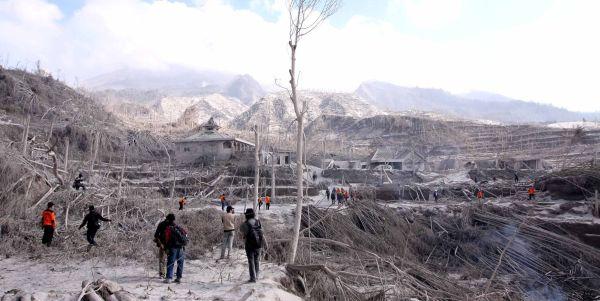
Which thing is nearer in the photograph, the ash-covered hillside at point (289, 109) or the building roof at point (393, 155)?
the building roof at point (393, 155)

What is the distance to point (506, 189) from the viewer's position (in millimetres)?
27250

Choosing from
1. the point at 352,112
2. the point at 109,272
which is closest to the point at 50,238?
the point at 109,272

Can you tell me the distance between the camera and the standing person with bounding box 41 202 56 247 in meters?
9.68

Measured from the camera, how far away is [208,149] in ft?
129

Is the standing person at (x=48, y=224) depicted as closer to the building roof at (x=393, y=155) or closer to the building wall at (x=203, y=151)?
the building wall at (x=203, y=151)

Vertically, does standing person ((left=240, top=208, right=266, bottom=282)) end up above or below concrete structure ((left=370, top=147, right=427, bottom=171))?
below

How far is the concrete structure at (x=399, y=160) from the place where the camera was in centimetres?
5016

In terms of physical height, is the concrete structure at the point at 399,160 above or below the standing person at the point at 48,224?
above

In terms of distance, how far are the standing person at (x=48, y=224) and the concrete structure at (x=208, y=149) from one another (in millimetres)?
27753

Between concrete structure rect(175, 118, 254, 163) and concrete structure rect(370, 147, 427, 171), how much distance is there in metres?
17.5

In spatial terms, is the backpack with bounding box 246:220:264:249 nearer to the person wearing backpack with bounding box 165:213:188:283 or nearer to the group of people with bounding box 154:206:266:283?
the group of people with bounding box 154:206:266:283

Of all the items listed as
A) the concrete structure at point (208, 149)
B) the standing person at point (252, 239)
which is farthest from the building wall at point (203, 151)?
the standing person at point (252, 239)

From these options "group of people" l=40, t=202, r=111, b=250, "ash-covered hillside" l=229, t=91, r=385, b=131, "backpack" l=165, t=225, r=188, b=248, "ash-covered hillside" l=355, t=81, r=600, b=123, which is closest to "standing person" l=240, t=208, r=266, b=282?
"backpack" l=165, t=225, r=188, b=248

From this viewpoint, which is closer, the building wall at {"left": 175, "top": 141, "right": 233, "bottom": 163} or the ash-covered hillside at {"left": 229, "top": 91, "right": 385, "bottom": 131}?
the building wall at {"left": 175, "top": 141, "right": 233, "bottom": 163}
